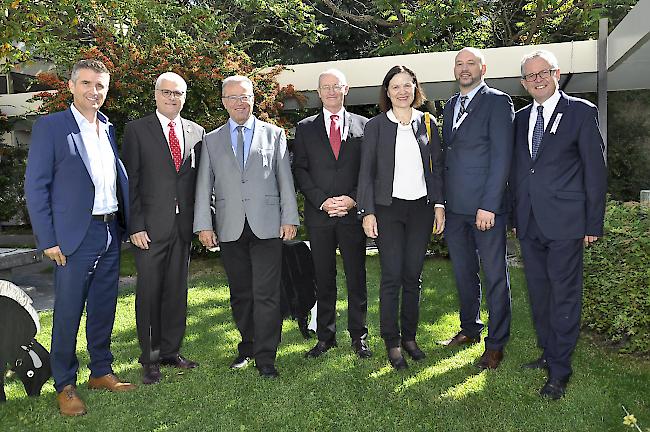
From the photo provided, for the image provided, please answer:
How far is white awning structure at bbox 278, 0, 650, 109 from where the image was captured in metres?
9.69

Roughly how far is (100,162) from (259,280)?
1338mm

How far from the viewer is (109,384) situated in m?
4.17

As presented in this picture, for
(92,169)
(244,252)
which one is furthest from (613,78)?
(92,169)

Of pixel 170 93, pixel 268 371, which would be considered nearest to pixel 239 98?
pixel 170 93

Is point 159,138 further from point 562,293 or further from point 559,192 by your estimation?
point 562,293

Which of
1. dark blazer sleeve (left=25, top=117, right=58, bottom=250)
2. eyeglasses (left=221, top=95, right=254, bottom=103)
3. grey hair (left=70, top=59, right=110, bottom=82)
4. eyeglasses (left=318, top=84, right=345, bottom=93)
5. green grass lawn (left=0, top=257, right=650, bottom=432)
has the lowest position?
green grass lawn (left=0, top=257, right=650, bottom=432)

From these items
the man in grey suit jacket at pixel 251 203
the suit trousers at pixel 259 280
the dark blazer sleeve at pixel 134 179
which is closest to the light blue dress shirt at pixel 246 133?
the man in grey suit jacket at pixel 251 203

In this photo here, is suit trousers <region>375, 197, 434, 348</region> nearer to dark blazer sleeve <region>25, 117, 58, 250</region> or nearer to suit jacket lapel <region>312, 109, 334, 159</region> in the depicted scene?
suit jacket lapel <region>312, 109, 334, 159</region>

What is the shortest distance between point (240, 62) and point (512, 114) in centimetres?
649

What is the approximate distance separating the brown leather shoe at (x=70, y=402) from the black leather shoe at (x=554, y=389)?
2.97 metres

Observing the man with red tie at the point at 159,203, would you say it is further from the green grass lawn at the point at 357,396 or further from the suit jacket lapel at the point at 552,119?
the suit jacket lapel at the point at 552,119

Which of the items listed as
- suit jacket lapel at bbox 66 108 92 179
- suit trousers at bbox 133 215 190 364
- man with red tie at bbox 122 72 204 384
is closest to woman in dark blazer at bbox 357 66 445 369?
man with red tie at bbox 122 72 204 384

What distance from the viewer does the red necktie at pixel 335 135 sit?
4.41m

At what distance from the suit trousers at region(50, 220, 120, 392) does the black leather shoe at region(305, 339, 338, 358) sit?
154 centimetres
